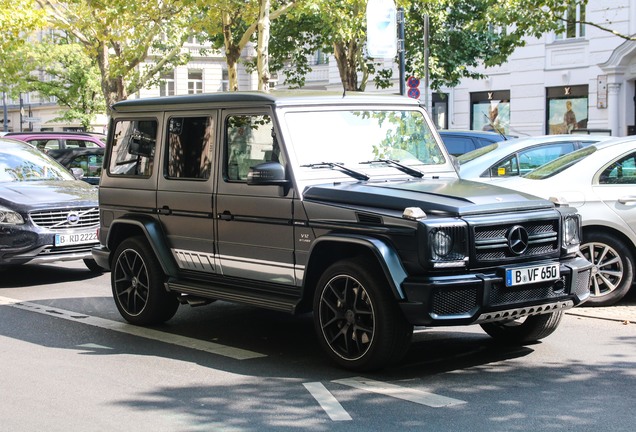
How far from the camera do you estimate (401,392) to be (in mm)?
6715

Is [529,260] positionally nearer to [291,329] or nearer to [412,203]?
[412,203]

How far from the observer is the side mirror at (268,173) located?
7.66 meters

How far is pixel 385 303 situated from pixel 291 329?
2.34 metres

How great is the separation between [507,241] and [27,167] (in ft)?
26.7

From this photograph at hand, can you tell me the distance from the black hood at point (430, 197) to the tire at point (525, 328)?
1.00 meters

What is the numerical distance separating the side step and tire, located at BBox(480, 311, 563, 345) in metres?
1.67

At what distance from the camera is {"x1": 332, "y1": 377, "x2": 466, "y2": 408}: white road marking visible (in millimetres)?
6453

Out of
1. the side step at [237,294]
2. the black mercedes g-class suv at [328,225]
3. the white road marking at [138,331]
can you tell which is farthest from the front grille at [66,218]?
the side step at [237,294]

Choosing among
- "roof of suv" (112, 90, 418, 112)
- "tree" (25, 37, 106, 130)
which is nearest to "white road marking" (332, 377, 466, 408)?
"roof of suv" (112, 90, 418, 112)

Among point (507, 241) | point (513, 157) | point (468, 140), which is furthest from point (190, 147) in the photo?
point (468, 140)

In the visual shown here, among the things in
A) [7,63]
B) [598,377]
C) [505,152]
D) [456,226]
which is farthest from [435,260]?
[7,63]

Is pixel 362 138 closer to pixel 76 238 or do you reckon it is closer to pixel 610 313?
pixel 610 313

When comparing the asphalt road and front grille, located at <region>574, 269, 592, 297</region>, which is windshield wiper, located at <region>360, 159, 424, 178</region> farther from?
front grille, located at <region>574, 269, 592, 297</region>

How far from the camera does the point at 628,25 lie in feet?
102
